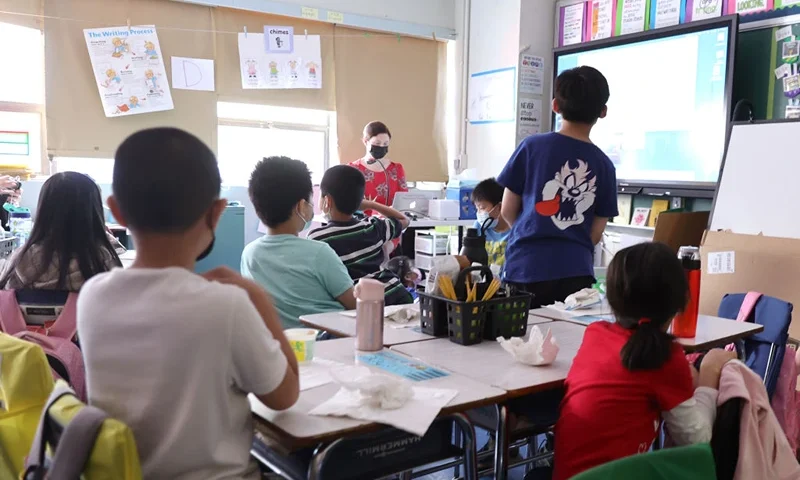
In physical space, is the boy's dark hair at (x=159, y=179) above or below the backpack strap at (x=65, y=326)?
above

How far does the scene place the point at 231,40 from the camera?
4.80 metres

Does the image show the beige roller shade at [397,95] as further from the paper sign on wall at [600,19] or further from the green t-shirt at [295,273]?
the green t-shirt at [295,273]

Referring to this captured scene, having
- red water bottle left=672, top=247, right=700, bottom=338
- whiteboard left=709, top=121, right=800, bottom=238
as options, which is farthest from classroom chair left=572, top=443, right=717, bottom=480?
whiteboard left=709, top=121, right=800, bottom=238

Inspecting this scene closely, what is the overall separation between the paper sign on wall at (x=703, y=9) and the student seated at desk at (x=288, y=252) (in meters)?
3.09

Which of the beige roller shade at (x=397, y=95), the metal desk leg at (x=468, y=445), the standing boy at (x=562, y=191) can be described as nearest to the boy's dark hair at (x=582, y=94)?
the standing boy at (x=562, y=191)

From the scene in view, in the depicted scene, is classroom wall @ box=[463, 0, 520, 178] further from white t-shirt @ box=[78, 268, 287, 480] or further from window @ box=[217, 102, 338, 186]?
white t-shirt @ box=[78, 268, 287, 480]

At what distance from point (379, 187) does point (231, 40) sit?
162 cm

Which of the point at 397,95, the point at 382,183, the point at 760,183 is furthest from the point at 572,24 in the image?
the point at 760,183

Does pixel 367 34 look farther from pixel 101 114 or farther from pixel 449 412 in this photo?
pixel 449 412

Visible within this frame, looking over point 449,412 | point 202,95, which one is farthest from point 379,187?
point 449,412

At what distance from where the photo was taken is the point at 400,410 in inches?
46.3

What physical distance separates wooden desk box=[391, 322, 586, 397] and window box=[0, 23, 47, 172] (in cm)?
354

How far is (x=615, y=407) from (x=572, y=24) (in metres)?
4.13

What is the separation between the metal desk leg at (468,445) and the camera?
1.29 metres
